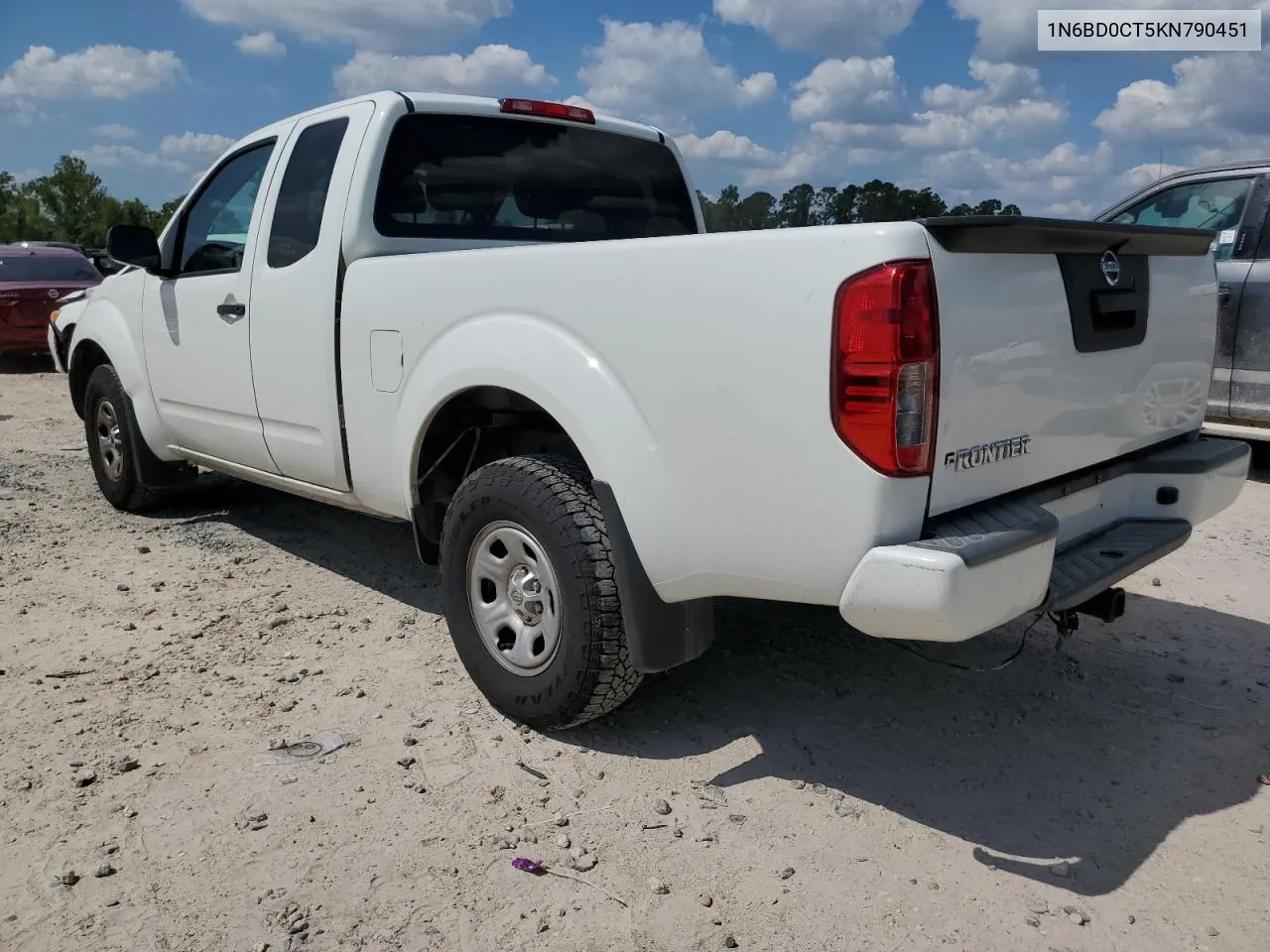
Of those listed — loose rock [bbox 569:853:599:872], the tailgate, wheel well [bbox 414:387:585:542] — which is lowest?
loose rock [bbox 569:853:599:872]

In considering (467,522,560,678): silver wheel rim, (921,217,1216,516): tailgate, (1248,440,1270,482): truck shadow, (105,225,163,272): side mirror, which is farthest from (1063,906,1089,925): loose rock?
(1248,440,1270,482): truck shadow

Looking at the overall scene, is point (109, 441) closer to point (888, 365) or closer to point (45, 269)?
point (888, 365)

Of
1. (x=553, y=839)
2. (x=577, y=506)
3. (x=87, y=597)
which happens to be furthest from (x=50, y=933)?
(x=87, y=597)

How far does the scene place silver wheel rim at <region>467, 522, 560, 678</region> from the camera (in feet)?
10.2

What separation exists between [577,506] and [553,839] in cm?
91

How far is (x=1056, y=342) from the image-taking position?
2.70 meters

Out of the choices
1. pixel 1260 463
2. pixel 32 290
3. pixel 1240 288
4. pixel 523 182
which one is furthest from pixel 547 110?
pixel 32 290

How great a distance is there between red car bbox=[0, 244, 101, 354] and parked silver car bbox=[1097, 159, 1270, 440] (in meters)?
12.8

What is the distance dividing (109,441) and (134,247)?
4.59 feet

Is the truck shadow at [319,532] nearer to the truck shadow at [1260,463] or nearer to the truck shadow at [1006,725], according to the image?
the truck shadow at [1006,725]

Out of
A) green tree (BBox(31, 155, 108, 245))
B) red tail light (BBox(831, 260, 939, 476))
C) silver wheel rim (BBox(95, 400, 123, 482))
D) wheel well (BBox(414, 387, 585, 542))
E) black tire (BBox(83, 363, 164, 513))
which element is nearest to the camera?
red tail light (BBox(831, 260, 939, 476))

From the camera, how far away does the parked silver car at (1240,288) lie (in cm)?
644

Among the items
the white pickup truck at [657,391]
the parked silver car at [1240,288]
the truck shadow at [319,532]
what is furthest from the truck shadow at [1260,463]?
the truck shadow at [319,532]

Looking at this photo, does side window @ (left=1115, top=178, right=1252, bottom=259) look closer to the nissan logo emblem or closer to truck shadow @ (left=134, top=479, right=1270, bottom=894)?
truck shadow @ (left=134, top=479, right=1270, bottom=894)
